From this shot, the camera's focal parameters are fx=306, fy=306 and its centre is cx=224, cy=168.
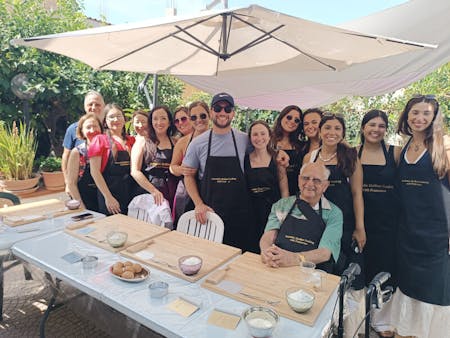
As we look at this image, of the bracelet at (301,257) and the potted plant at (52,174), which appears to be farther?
the potted plant at (52,174)

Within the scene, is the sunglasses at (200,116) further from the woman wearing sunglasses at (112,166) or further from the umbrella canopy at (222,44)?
the woman wearing sunglasses at (112,166)

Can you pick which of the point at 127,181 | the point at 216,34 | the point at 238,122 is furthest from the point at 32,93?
the point at 238,122

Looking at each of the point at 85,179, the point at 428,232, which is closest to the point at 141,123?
the point at 85,179

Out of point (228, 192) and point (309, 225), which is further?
point (228, 192)

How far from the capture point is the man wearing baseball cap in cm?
250

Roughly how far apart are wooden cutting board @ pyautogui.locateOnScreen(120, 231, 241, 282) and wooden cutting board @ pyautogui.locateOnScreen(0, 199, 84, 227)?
99 centimetres

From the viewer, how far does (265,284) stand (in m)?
1.53

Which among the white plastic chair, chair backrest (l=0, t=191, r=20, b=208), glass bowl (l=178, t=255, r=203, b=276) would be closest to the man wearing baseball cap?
the white plastic chair

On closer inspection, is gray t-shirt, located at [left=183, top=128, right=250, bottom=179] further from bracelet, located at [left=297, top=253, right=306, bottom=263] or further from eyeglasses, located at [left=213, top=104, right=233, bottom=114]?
bracelet, located at [left=297, top=253, right=306, bottom=263]

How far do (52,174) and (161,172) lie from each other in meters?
3.45

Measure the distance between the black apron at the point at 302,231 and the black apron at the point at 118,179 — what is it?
1.64 meters

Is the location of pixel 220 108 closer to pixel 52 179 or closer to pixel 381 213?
pixel 381 213

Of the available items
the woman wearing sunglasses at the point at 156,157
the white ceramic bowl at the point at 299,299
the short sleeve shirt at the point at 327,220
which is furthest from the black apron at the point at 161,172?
the white ceramic bowl at the point at 299,299

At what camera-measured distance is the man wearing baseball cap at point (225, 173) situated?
2.50 metres
